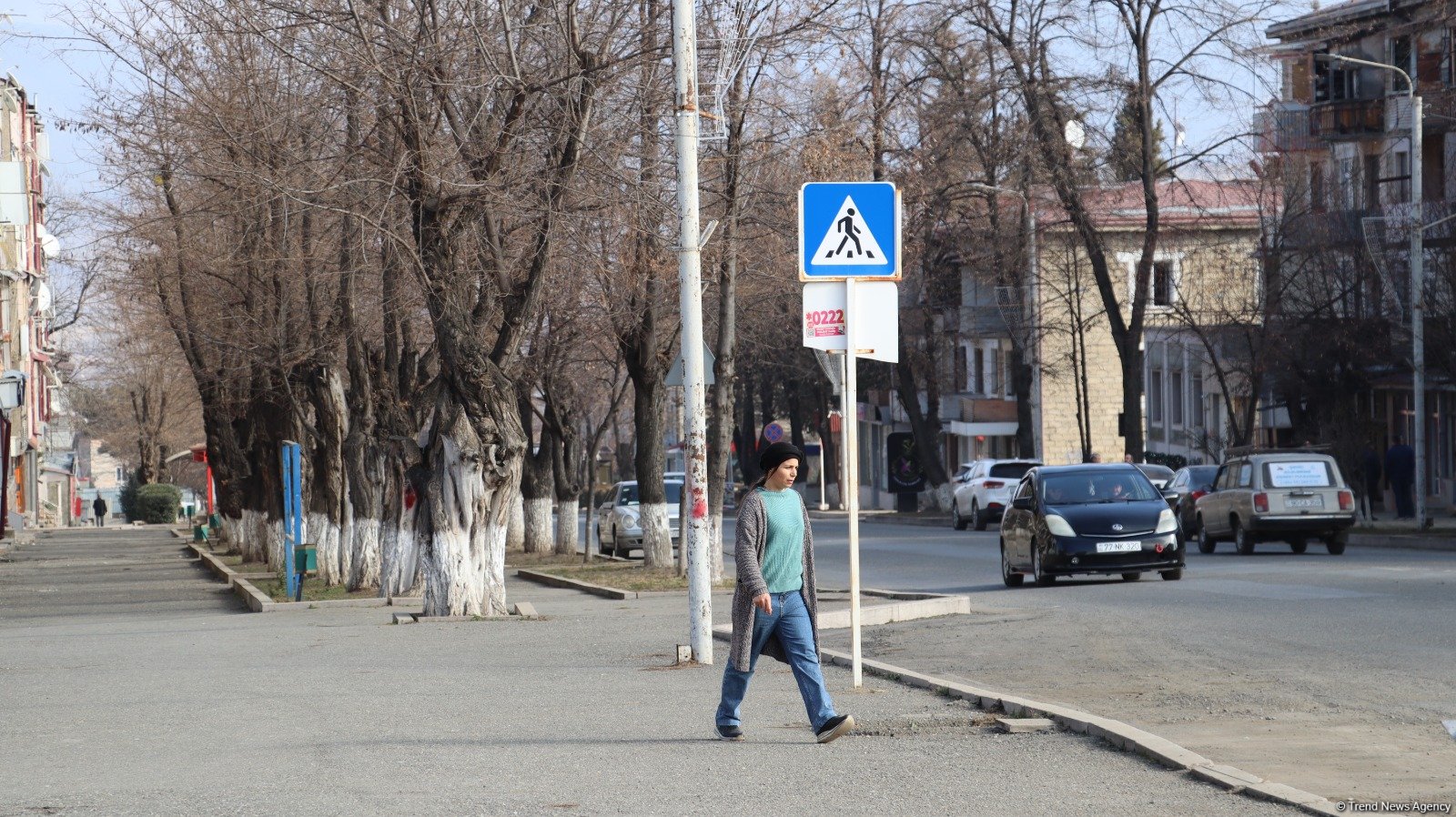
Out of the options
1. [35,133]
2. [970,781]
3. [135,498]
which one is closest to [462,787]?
[970,781]

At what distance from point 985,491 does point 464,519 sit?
27.2 meters

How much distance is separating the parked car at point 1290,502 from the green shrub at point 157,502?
6899 centimetres

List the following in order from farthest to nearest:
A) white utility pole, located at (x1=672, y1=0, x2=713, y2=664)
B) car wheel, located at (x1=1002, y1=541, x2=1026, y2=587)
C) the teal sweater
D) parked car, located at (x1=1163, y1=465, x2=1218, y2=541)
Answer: parked car, located at (x1=1163, y1=465, x2=1218, y2=541)
car wheel, located at (x1=1002, y1=541, x2=1026, y2=587)
white utility pole, located at (x1=672, y1=0, x2=713, y2=664)
the teal sweater

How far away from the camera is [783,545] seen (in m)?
9.92

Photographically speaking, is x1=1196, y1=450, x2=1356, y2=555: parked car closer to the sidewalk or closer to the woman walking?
the sidewalk

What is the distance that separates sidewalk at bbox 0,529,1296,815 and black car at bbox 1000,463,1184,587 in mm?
6487

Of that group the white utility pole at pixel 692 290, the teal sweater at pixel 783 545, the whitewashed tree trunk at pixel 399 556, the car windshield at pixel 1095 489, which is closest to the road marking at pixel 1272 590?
the car windshield at pixel 1095 489

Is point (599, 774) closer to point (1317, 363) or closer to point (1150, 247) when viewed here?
point (1150, 247)

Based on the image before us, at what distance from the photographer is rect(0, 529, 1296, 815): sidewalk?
819cm

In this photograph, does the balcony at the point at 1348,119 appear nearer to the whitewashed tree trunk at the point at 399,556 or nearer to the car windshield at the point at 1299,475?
the car windshield at the point at 1299,475

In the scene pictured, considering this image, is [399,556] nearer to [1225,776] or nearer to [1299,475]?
[1299,475]

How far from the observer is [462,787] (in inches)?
338

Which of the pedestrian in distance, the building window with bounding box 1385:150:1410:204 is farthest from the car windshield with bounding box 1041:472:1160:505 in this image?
the building window with bounding box 1385:150:1410:204

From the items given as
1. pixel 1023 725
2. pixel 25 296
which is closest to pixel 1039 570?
pixel 1023 725
